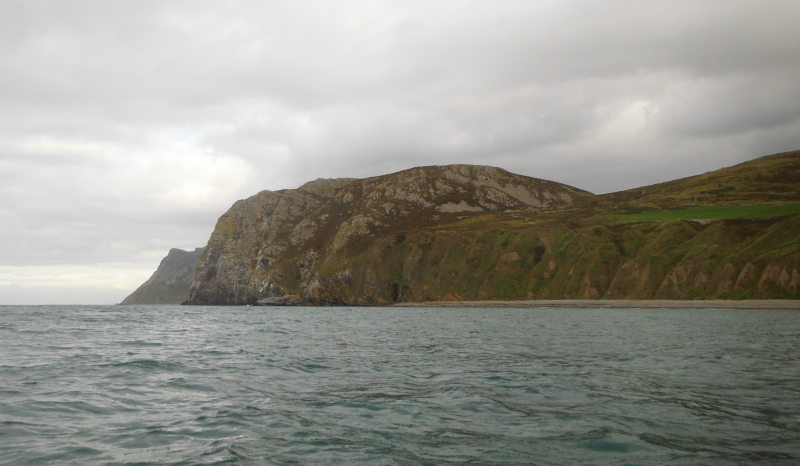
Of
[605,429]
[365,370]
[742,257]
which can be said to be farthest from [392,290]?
[605,429]

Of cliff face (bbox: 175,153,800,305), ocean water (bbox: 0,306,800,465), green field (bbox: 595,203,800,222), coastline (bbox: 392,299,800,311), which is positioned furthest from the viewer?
green field (bbox: 595,203,800,222)

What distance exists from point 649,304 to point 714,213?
53.1 meters

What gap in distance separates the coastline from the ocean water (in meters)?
76.1

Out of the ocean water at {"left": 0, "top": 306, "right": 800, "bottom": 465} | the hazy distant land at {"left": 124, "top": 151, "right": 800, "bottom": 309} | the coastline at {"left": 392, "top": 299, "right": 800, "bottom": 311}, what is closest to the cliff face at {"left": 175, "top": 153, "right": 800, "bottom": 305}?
the hazy distant land at {"left": 124, "top": 151, "right": 800, "bottom": 309}

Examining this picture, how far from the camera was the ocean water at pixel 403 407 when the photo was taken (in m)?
11.4

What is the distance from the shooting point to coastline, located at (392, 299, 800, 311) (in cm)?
9344

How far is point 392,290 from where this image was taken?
18462 centimetres

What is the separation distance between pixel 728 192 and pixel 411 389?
221m

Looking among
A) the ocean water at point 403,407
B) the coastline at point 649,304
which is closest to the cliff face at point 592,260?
the coastline at point 649,304

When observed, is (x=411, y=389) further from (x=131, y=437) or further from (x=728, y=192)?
(x=728, y=192)

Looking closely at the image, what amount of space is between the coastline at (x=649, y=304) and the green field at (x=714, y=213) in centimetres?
4032

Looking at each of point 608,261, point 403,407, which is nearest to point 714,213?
point 608,261

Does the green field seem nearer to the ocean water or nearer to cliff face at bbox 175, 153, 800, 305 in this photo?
cliff face at bbox 175, 153, 800, 305

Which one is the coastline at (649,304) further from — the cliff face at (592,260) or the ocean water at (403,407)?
the ocean water at (403,407)
